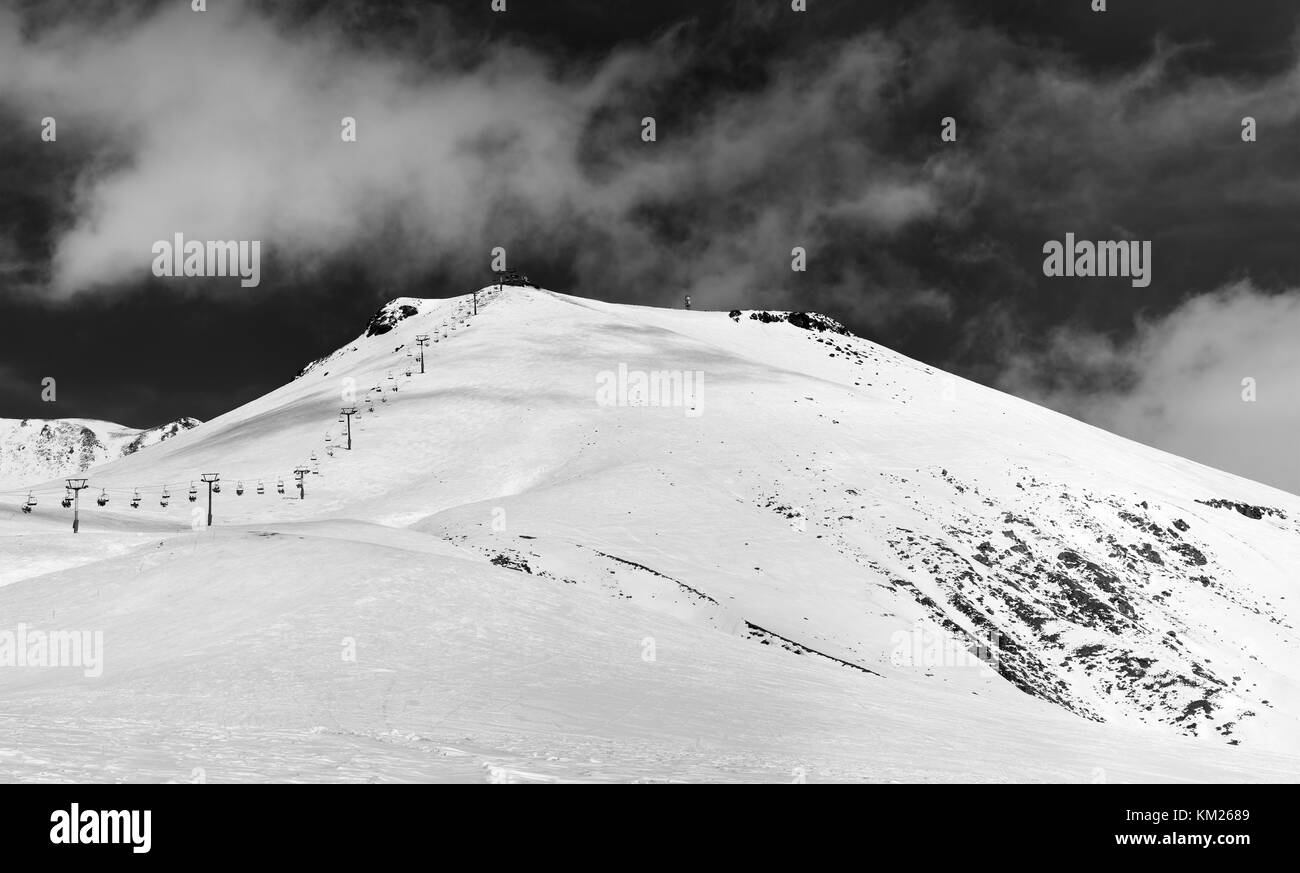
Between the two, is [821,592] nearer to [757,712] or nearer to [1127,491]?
[757,712]

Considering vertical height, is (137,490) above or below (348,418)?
below

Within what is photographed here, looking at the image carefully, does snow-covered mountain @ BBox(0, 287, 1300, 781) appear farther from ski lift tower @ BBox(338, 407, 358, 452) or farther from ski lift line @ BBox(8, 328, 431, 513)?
ski lift tower @ BBox(338, 407, 358, 452)

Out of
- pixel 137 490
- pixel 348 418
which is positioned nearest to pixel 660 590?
pixel 137 490

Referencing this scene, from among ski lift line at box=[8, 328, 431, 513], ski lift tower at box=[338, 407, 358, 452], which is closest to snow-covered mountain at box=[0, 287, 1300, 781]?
ski lift line at box=[8, 328, 431, 513]

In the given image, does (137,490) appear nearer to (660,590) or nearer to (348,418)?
(348,418)

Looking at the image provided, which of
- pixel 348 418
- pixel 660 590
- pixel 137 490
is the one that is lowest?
pixel 660 590

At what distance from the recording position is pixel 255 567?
108 feet

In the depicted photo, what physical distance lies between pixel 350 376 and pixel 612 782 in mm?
109998

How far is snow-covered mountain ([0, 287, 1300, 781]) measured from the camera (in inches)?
764

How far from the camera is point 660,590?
4216cm
